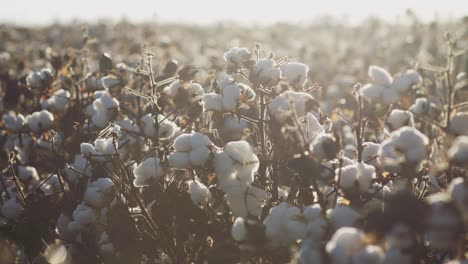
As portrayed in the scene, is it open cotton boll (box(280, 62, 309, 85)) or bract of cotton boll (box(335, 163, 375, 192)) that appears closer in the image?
bract of cotton boll (box(335, 163, 375, 192))

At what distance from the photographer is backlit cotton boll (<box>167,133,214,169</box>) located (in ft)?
6.47

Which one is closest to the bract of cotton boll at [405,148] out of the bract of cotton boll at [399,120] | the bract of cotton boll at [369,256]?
the bract of cotton boll at [369,256]

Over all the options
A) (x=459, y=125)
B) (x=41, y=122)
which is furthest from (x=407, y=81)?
(x=41, y=122)

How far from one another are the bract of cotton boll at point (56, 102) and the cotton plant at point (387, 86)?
2414 millimetres

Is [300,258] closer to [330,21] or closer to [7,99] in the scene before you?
[7,99]

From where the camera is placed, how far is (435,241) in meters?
1.43

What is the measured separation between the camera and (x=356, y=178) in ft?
5.90

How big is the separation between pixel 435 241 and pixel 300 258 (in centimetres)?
37

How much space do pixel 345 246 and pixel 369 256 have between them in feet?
0.21

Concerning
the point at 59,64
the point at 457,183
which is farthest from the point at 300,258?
the point at 59,64

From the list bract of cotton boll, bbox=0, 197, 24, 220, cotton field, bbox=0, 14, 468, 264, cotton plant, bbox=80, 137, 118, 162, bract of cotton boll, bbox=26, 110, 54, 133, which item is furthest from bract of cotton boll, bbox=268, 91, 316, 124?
bract of cotton boll, bbox=26, 110, 54, 133

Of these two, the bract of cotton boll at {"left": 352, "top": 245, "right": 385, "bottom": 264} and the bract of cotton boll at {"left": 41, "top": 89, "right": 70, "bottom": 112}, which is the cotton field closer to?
the bract of cotton boll at {"left": 352, "top": 245, "right": 385, "bottom": 264}

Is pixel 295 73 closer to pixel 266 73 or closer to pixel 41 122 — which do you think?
pixel 266 73

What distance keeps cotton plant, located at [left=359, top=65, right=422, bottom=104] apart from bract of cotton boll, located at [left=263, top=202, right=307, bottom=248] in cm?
Result: 57
